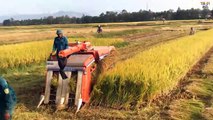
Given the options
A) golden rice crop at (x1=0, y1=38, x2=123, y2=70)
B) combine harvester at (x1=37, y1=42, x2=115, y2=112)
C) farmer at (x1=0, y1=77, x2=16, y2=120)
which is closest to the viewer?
farmer at (x1=0, y1=77, x2=16, y2=120)

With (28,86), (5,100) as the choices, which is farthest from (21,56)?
(5,100)

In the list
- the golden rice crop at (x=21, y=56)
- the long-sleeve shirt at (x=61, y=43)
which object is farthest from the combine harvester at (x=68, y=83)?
the golden rice crop at (x=21, y=56)

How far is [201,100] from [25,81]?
18.4ft

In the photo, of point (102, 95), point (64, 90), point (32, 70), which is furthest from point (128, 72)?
point (32, 70)

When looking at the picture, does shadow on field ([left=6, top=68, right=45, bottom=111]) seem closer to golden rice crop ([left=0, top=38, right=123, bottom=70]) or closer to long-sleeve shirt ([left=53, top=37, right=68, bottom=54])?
golden rice crop ([left=0, top=38, right=123, bottom=70])

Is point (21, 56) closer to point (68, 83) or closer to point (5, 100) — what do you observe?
point (68, 83)

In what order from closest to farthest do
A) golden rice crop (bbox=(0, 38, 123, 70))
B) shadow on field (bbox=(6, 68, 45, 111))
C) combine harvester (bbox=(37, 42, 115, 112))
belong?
combine harvester (bbox=(37, 42, 115, 112))
shadow on field (bbox=(6, 68, 45, 111))
golden rice crop (bbox=(0, 38, 123, 70))

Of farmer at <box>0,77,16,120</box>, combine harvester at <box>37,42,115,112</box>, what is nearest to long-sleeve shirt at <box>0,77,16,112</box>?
farmer at <box>0,77,16,120</box>

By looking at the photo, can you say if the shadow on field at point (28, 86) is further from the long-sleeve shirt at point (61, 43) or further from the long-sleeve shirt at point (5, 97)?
the long-sleeve shirt at point (5, 97)

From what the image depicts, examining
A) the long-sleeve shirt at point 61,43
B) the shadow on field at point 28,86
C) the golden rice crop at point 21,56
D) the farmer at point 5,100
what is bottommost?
the shadow on field at point 28,86

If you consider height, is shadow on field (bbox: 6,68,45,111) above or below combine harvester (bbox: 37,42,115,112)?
below

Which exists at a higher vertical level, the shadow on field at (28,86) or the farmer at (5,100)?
the farmer at (5,100)

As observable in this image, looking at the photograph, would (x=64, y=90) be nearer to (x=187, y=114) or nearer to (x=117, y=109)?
(x=117, y=109)

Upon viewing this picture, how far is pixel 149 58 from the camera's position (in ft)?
37.4
